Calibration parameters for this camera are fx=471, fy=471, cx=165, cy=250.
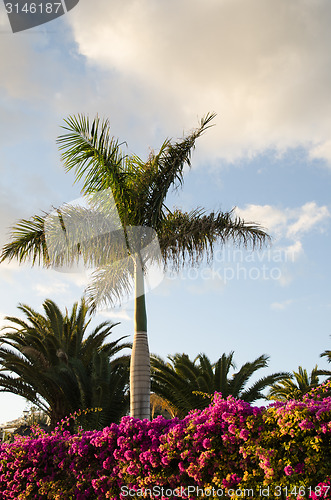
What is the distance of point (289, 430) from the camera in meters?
5.39

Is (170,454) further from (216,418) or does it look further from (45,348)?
(45,348)

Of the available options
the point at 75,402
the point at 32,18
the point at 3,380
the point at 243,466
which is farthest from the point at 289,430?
the point at 3,380

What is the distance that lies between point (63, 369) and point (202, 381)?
15.8ft

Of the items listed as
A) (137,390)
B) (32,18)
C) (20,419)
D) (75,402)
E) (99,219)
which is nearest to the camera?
(32,18)

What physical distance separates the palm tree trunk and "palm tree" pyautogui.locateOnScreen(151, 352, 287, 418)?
6120mm

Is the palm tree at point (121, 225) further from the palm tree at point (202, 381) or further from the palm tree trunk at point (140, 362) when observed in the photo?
the palm tree at point (202, 381)

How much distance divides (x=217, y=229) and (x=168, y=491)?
7.61 m

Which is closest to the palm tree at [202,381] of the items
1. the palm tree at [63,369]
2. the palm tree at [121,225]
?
the palm tree at [63,369]

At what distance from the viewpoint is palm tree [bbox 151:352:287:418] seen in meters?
16.7

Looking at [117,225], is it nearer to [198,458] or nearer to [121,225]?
[121,225]

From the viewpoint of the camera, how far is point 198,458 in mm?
6055

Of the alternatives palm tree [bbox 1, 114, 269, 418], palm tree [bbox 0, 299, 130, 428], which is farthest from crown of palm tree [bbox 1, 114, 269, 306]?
palm tree [bbox 0, 299, 130, 428]

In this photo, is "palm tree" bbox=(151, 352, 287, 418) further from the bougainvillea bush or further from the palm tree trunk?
the bougainvillea bush

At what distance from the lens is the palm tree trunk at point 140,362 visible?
10.5 meters
